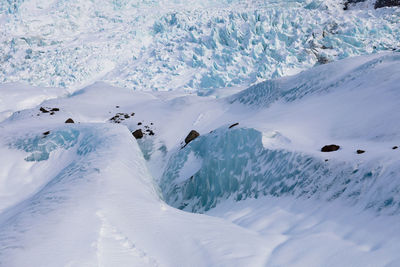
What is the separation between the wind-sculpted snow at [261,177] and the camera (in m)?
3.32

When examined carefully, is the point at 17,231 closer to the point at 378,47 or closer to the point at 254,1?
the point at 378,47

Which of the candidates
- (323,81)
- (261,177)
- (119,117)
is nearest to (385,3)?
(323,81)

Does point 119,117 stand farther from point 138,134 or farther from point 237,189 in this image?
point 237,189

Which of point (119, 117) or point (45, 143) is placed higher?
point (45, 143)

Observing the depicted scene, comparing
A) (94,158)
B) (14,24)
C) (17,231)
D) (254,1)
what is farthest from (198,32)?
(17,231)

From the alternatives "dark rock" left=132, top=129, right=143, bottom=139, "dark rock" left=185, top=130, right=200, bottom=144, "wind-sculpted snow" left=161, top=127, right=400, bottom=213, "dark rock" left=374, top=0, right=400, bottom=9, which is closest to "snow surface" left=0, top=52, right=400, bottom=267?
"wind-sculpted snow" left=161, top=127, right=400, bottom=213

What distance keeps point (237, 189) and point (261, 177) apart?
547mm

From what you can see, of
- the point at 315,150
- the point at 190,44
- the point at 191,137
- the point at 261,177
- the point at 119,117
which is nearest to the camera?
the point at 315,150

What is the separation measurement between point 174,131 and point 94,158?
19.6ft

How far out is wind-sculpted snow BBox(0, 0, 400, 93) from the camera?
24344mm

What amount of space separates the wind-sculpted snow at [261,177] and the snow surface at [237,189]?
20mm

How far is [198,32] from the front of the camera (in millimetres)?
27672

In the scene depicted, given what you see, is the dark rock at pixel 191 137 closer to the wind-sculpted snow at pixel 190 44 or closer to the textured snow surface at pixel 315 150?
the textured snow surface at pixel 315 150

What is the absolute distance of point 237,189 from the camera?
18.1 ft
